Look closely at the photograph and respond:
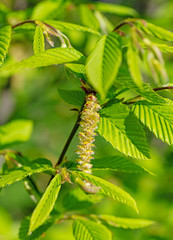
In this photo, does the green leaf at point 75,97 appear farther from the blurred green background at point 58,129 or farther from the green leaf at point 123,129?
the blurred green background at point 58,129

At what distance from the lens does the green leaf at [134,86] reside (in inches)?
36.3

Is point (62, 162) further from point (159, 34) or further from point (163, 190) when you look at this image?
point (163, 190)

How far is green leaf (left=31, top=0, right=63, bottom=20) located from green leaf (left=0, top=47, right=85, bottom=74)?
89 centimetres

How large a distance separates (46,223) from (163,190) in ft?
5.91

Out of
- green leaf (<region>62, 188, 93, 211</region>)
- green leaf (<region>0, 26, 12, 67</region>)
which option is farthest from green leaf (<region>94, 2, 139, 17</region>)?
green leaf (<region>62, 188, 93, 211</region>)

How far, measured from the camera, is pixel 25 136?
1600 millimetres

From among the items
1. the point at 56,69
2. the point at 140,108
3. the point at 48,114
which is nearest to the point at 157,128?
the point at 140,108

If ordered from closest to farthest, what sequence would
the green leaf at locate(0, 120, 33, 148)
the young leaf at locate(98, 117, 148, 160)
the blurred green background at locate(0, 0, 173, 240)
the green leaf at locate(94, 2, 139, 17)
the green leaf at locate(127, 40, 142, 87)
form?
the green leaf at locate(127, 40, 142, 87) < the young leaf at locate(98, 117, 148, 160) < the green leaf at locate(0, 120, 33, 148) < the green leaf at locate(94, 2, 139, 17) < the blurred green background at locate(0, 0, 173, 240)

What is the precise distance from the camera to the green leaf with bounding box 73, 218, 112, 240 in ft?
3.57

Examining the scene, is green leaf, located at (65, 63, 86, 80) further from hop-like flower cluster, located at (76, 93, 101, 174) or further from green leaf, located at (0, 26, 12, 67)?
green leaf, located at (0, 26, 12, 67)

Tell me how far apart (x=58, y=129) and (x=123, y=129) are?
10.9 feet

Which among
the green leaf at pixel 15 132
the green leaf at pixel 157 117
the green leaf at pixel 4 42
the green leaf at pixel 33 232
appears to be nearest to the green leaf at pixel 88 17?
the green leaf at pixel 15 132

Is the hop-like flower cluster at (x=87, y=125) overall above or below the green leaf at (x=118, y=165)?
above

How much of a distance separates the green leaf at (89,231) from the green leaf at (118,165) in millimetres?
193
